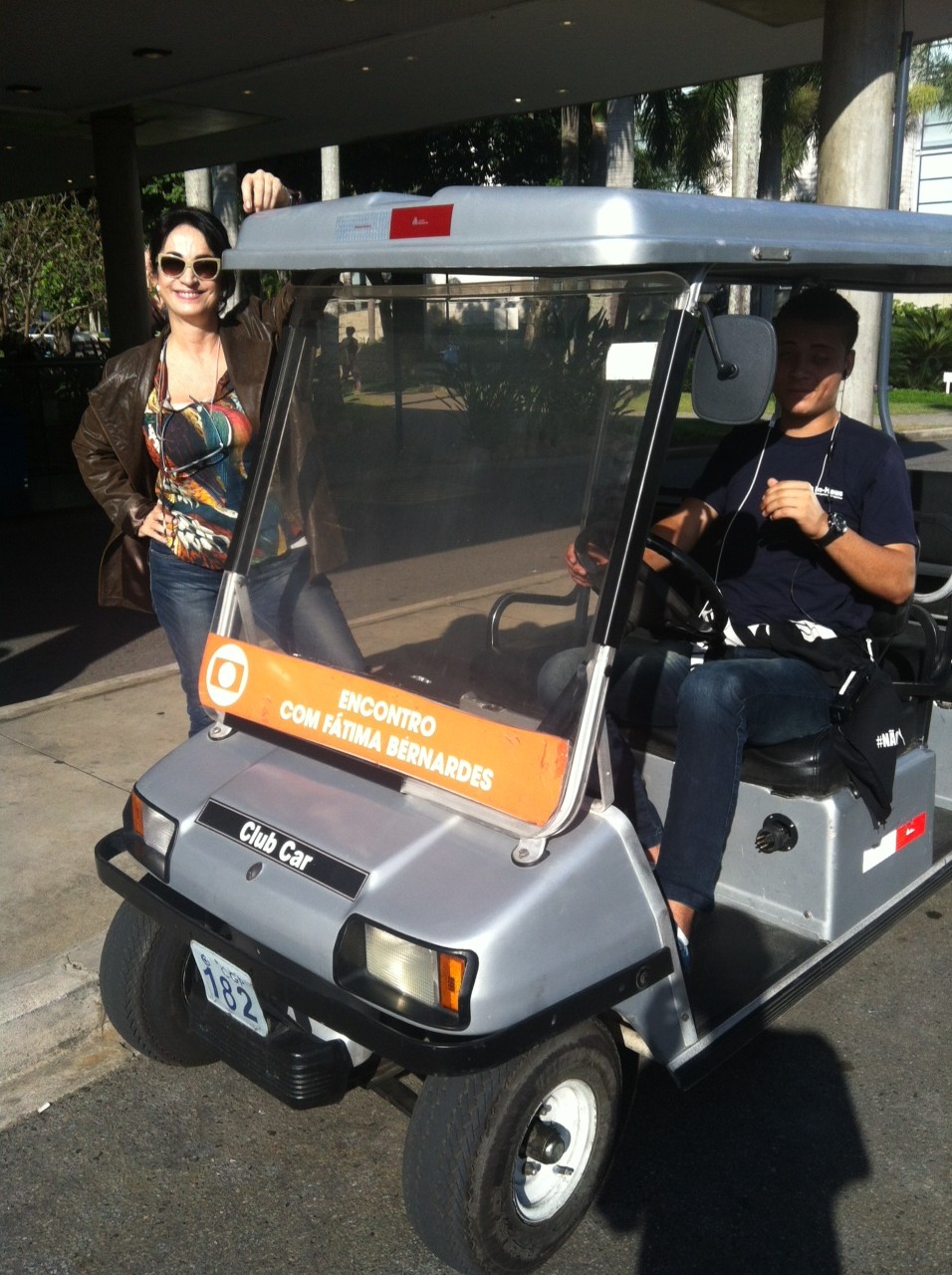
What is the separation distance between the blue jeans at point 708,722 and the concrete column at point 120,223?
1098cm

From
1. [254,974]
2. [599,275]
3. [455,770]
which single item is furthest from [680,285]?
[254,974]

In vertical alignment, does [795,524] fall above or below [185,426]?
below

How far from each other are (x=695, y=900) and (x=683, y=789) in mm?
238

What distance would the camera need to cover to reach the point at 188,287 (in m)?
3.20

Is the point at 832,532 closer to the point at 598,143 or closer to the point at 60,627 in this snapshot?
the point at 60,627

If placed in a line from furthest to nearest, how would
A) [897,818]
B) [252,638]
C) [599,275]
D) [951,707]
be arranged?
1. [951,707]
2. [897,818]
3. [252,638]
4. [599,275]

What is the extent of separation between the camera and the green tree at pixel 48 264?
21484 mm

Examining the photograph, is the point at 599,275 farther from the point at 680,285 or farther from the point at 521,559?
the point at 521,559

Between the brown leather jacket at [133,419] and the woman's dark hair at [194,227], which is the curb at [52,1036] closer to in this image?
the brown leather jacket at [133,419]

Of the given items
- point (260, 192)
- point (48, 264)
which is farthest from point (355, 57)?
point (48, 264)

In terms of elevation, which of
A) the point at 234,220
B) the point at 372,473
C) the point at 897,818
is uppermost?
the point at 234,220

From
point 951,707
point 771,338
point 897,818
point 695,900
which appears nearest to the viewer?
point 771,338

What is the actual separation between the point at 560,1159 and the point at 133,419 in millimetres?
2112

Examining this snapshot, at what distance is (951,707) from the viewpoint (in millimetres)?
3703
